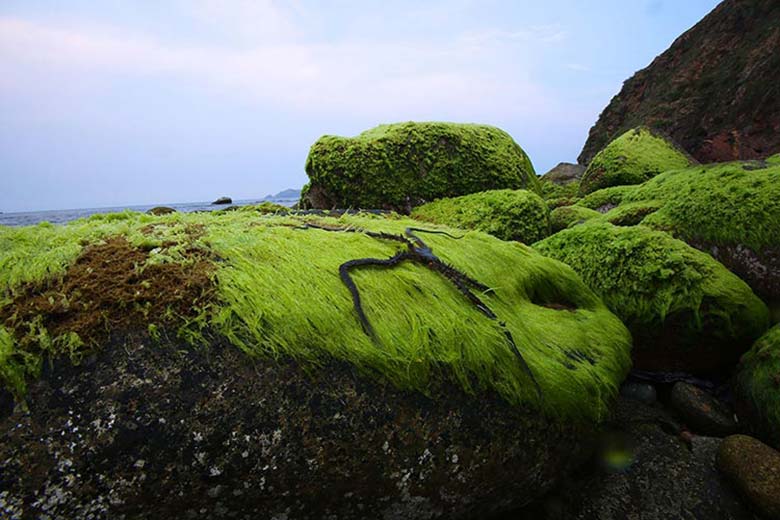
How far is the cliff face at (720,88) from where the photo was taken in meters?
13.6

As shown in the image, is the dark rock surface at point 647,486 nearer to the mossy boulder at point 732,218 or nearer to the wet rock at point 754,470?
the wet rock at point 754,470

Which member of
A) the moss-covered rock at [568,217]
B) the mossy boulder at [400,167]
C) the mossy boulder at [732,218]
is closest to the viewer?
the mossy boulder at [732,218]

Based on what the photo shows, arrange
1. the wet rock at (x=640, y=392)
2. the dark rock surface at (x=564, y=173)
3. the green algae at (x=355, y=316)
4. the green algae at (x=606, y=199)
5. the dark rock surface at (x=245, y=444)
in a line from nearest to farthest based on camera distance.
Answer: the dark rock surface at (x=245, y=444) < the green algae at (x=355, y=316) < the wet rock at (x=640, y=392) < the green algae at (x=606, y=199) < the dark rock surface at (x=564, y=173)

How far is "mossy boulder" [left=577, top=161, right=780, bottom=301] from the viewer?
3.72 m

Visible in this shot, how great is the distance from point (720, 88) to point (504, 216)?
19.1m

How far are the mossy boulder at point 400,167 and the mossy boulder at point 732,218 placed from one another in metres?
2.25

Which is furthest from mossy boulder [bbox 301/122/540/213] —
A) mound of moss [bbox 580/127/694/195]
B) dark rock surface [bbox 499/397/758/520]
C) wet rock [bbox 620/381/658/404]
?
mound of moss [bbox 580/127/694/195]

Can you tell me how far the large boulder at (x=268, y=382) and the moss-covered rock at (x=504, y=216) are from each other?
2628 mm

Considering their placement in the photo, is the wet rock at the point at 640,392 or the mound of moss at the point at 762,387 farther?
the wet rock at the point at 640,392

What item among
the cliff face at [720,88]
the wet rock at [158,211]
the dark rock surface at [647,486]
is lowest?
the dark rock surface at [647,486]

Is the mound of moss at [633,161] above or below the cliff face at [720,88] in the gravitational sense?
below

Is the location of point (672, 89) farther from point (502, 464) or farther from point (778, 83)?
point (502, 464)

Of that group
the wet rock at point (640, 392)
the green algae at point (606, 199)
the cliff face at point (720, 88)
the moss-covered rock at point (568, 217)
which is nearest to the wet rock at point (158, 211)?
the wet rock at point (640, 392)

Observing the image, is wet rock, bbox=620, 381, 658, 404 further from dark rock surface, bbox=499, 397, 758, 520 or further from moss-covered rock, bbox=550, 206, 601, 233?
moss-covered rock, bbox=550, 206, 601, 233
